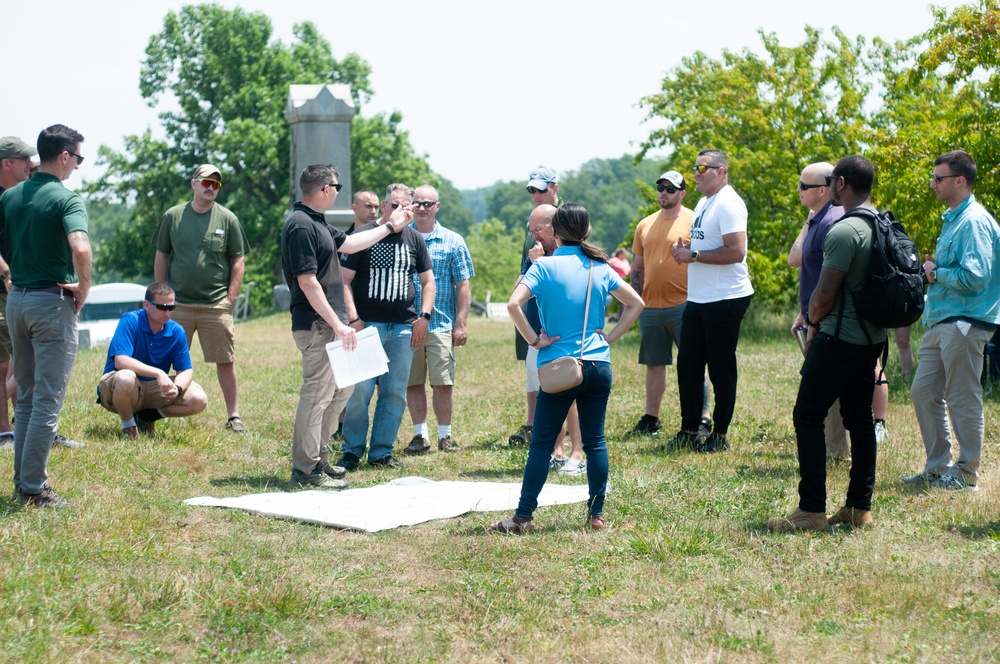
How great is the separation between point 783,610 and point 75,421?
20.6ft

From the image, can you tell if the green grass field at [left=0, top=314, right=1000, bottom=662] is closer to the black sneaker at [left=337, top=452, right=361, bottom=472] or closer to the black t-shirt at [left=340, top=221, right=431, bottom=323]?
the black sneaker at [left=337, top=452, right=361, bottom=472]

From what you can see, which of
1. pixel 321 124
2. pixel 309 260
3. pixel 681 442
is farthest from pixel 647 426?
pixel 321 124

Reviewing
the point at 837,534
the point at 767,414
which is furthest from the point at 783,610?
the point at 767,414

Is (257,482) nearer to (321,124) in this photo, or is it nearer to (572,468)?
(572,468)

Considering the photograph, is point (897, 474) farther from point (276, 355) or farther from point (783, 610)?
point (276, 355)

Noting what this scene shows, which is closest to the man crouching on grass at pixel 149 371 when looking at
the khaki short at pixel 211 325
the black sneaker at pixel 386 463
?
the khaki short at pixel 211 325

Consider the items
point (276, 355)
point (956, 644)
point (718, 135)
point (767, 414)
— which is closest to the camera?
point (956, 644)

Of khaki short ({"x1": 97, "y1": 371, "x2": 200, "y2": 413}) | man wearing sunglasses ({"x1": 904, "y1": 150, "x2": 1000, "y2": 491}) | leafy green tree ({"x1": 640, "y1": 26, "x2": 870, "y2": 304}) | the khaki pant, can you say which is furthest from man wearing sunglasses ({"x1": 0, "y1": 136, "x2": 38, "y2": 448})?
leafy green tree ({"x1": 640, "y1": 26, "x2": 870, "y2": 304})

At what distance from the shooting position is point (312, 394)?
691cm

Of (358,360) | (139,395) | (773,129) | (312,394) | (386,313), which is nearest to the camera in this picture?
(358,360)

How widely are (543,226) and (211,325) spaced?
3.32 m

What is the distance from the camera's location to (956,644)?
407 cm

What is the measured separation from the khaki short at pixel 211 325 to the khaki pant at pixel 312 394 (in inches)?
92.5

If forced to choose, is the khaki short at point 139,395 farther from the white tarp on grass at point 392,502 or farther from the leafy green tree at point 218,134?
the leafy green tree at point 218,134
